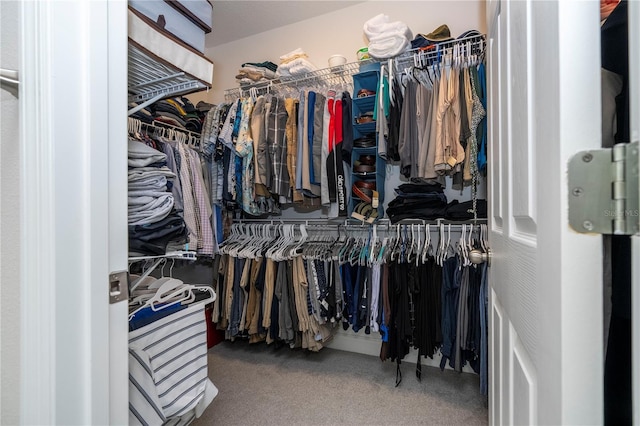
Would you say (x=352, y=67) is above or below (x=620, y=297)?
above

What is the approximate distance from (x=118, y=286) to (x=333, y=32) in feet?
9.01

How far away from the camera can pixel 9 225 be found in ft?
1.94

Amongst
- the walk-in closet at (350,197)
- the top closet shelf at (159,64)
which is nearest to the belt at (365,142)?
the walk-in closet at (350,197)

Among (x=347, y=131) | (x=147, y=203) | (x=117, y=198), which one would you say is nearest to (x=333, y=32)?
(x=347, y=131)

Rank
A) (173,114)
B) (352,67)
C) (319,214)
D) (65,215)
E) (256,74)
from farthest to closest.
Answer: (319,214), (256,74), (352,67), (173,114), (65,215)

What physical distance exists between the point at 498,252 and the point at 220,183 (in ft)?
7.18

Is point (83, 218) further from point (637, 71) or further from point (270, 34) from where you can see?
point (270, 34)

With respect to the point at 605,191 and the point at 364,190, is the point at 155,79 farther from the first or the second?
the point at 364,190

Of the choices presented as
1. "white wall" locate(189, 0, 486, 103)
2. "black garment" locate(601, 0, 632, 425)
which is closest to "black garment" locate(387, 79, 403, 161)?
"white wall" locate(189, 0, 486, 103)

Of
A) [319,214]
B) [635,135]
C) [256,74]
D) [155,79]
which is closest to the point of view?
[635,135]

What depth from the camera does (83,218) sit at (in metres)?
0.55

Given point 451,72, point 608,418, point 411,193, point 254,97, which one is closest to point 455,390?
point 411,193

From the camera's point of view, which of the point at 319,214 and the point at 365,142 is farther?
the point at 319,214

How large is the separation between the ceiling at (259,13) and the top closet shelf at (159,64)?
73.6 inches
